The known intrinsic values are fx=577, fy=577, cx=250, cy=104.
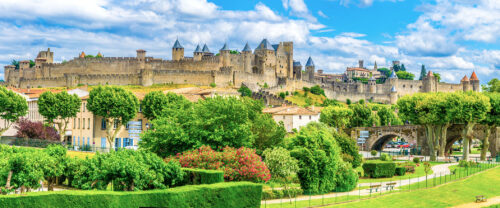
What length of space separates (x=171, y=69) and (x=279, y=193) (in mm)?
96417

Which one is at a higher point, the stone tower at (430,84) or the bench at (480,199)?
the stone tower at (430,84)

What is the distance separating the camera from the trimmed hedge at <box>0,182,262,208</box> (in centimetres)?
2323

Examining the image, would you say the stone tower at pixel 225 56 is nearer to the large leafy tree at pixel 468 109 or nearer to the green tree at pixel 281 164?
the large leafy tree at pixel 468 109

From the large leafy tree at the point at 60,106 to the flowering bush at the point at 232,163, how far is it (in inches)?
1401

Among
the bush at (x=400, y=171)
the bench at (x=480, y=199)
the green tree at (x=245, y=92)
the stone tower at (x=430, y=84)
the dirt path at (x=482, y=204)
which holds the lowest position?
the dirt path at (x=482, y=204)

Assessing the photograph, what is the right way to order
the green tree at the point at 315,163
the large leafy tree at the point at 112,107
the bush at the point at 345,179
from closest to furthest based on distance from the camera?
the green tree at the point at 315,163 < the bush at the point at 345,179 < the large leafy tree at the point at 112,107

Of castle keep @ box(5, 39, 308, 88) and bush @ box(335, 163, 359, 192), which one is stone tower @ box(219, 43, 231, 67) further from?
bush @ box(335, 163, 359, 192)

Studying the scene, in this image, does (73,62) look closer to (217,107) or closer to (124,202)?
(217,107)

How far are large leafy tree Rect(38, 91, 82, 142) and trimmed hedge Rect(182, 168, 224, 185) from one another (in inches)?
1564

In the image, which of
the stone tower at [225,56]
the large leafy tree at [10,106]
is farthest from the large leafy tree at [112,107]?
the stone tower at [225,56]

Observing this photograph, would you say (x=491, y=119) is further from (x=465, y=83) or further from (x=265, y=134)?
(x=465, y=83)

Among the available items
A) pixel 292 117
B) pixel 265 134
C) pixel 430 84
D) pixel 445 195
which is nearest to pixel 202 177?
pixel 265 134

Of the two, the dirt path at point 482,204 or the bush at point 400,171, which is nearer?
the dirt path at point 482,204

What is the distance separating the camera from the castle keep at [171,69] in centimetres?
12350
